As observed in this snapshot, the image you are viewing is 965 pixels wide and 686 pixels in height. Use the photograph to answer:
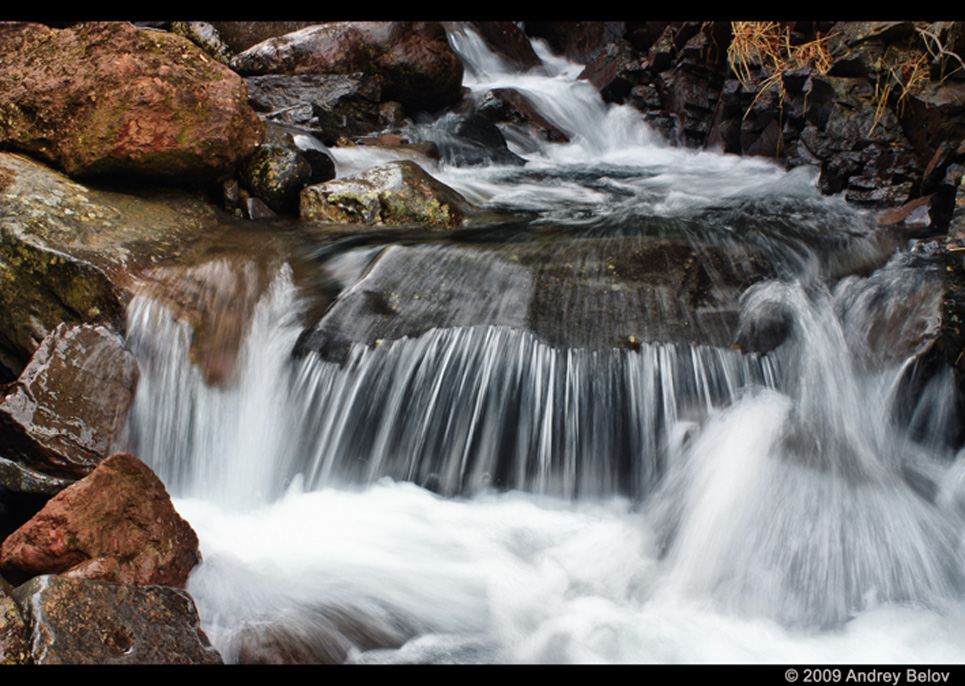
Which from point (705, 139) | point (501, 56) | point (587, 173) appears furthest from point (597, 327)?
point (501, 56)

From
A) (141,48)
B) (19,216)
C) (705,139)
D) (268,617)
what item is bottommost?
(268,617)

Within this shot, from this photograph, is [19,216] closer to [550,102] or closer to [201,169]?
[201,169]

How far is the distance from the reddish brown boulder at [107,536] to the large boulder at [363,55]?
6.58 metres

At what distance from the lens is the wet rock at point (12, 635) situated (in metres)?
1.92

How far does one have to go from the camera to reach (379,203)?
5367 mm

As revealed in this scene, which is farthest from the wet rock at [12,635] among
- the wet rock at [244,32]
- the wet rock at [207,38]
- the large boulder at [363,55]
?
the wet rock at [244,32]

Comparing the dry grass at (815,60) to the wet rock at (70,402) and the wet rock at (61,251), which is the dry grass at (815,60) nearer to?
the wet rock at (61,251)

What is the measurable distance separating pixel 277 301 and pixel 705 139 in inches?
246

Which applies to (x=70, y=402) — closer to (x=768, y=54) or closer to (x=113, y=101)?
(x=113, y=101)

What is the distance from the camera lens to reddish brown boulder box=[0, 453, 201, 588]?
8.29 ft

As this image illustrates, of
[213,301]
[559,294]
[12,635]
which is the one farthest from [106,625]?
[559,294]

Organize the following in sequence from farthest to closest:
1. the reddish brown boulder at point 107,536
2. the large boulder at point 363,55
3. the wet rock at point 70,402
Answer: the large boulder at point 363,55, the wet rock at point 70,402, the reddish brown boulder at point 107,536

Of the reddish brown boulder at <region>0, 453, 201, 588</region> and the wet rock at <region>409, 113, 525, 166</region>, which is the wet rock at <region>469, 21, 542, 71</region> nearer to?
the wet rock at <region>409, 113, 525, 166</region>

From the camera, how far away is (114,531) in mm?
2609
